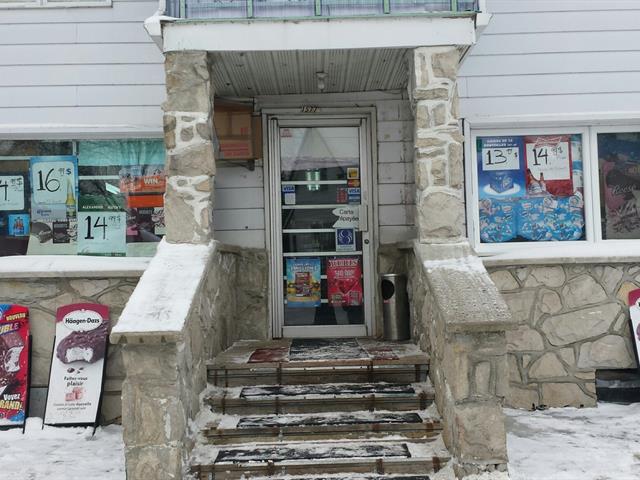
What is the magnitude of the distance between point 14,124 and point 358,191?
3505 millimetres

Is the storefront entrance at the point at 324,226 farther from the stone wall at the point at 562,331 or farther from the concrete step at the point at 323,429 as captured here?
the concrete step at the point at 323,429

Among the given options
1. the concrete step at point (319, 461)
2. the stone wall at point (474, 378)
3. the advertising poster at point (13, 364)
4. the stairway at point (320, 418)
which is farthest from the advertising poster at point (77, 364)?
the stone wall at point (474, 378)

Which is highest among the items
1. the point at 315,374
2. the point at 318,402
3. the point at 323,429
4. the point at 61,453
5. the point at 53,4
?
the point at 53,4

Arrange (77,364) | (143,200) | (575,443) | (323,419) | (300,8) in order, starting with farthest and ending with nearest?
1. (143,200)
2. (77,364)
3. (300,8)
4. (575,443)
5. (323,419)

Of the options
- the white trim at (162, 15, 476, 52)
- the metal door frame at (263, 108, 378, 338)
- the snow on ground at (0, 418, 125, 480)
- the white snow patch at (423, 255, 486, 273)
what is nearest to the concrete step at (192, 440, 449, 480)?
the snow on ground at (0, 418, 125, 480)

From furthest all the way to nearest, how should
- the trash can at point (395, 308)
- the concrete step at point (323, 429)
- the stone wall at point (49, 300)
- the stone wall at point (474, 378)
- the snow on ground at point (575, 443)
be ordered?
the trash can at point (395, 308), the stone wall at point (49, 300), the concrete step at point (323, 429), the snow on ground at point (575, 443), the stone wall at point (474, 378)

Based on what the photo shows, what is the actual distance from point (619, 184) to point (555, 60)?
1410mm

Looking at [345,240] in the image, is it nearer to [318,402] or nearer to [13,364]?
[318,402]

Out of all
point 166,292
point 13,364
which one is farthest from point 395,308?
point 13,364

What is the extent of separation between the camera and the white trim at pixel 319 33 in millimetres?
5129

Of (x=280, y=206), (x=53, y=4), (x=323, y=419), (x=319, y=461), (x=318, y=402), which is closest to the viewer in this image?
(x=319, y=461)

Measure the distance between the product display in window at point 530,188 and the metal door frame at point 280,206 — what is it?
112 cm

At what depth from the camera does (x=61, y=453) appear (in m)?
5.20

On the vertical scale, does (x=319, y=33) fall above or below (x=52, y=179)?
above
